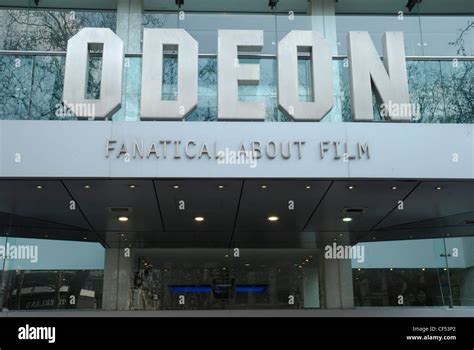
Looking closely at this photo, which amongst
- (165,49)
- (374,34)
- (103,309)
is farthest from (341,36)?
(103,309)

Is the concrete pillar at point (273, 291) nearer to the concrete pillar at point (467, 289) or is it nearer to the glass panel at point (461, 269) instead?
the glass panel at point (461, 269)

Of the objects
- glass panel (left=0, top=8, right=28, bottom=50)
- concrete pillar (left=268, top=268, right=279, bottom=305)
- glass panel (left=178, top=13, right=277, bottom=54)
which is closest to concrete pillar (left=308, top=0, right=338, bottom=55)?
glass panel (left=178, top=13, right=277, bottom=54)

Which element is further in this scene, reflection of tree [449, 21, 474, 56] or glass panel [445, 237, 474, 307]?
glass panel [445, 237, 474, 307]

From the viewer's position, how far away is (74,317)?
Answer: 11750 mm

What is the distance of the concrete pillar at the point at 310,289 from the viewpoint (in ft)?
40.2

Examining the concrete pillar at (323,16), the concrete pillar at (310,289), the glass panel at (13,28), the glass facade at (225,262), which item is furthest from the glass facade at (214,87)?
the concrete pillar at (310,289)

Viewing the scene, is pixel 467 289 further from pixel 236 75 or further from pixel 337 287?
pixel 236 75

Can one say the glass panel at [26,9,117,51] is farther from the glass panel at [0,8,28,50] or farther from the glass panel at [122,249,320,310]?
the glass panel at [122,249,320,310]

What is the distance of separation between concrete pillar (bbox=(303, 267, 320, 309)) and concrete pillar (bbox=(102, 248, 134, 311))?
4.01m

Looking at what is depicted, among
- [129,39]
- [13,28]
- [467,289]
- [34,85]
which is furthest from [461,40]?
[13,28]

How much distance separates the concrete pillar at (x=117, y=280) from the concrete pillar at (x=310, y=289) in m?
4.01

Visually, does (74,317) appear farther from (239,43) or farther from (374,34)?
(374,34)

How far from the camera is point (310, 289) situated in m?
12.3

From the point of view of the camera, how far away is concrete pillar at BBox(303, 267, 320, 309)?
40.2 feet
